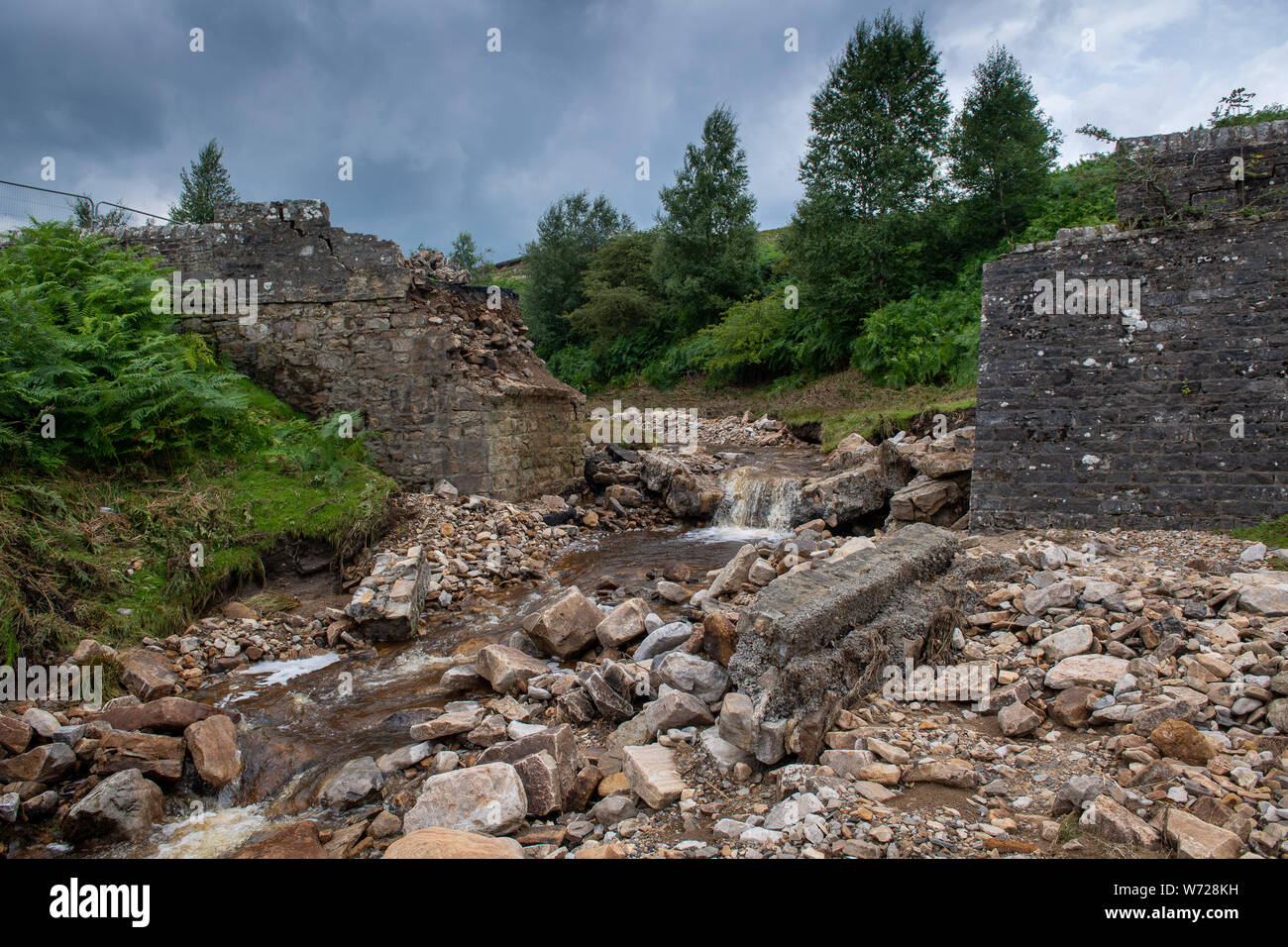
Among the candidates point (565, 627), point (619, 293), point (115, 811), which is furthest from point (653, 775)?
point (619, 293)

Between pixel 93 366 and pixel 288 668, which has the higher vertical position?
pixel 93 366

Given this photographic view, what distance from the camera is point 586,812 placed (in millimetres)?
3703

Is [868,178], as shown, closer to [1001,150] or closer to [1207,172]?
[1001,150]

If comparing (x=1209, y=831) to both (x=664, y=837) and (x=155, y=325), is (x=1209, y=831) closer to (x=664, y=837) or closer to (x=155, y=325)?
(x=664, y=837)

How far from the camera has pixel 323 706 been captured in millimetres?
5688

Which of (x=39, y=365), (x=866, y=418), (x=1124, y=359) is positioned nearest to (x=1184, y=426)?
(x=1124, y=359)

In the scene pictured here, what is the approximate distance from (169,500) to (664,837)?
7284 millimetres

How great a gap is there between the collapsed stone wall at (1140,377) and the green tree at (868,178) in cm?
1545

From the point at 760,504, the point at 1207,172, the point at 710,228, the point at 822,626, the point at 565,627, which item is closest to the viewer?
the point at 822,626

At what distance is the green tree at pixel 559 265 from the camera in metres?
38.6

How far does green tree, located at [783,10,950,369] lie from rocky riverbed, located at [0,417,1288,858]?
1747 centimetres

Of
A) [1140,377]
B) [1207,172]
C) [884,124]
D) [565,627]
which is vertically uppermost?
[884,124]

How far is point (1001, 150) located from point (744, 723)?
75.2ft

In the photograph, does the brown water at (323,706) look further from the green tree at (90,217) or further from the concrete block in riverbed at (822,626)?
the green tree at (90,217)
